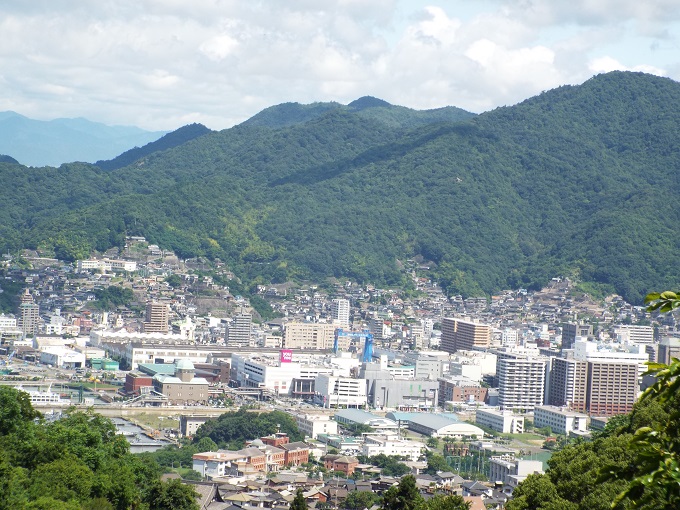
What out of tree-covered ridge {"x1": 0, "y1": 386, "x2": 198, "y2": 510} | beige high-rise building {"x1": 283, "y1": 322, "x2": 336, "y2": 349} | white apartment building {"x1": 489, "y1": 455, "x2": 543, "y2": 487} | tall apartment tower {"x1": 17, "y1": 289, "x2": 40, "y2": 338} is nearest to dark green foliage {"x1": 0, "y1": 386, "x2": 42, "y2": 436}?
tree-covered ridge {"x1": 0, "y1": 386, "x2": 198, "y2": 510}

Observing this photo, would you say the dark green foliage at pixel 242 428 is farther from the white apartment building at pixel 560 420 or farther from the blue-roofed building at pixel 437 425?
the white apartment building at pixel 560 420

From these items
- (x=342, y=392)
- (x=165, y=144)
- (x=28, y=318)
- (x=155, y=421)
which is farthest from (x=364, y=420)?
(x=165, y=144)

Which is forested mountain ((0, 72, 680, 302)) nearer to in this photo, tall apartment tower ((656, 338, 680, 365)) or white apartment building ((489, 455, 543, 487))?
tall apartment tower ((656, 338, 680, 365))

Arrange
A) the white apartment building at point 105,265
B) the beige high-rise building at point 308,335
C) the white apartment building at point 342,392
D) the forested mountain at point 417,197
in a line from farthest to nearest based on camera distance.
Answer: the forested mountain at point 417,197, the white apartment building at point 105,265, the beige high-rise building at point 308,335, the white apartment building at point 342,392

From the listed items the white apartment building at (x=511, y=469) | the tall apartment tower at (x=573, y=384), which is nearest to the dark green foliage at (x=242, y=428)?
the white apartment building at (x=511, y=469)

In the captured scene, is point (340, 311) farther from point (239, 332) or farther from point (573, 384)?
point (573, 384)

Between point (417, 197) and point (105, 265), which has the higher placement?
point (417, 197)

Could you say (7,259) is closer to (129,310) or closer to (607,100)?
(129,310)
